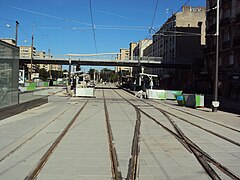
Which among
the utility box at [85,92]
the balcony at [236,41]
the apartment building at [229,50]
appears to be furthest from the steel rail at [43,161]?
the balcony at [236,41]

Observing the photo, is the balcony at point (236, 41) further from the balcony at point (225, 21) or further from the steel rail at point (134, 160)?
the steel rail at point (134, 160)

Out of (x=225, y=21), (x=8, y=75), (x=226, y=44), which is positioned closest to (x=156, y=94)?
(x=226, y=44)

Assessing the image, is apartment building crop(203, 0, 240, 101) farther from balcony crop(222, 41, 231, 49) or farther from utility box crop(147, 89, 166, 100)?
utility box crop(147, 89, 166, 100)

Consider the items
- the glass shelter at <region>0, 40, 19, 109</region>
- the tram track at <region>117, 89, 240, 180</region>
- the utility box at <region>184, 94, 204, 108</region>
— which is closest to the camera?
the tram track at <region>117, 89, 240, 180</region>

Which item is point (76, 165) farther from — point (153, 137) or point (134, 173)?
point (153, 137)

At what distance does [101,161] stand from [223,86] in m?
39.6

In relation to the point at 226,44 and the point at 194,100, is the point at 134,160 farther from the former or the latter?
the point at 226,44

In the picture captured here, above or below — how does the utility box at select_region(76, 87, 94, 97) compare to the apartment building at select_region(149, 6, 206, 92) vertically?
below

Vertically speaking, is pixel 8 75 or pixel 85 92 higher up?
pixel 8 75

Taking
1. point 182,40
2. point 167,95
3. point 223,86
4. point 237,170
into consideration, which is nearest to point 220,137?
point 237,170

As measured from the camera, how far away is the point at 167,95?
121 feet

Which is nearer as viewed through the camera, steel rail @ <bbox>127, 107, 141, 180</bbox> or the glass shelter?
steel rail @ <bbox>127, 107, 141, 180</bbox>

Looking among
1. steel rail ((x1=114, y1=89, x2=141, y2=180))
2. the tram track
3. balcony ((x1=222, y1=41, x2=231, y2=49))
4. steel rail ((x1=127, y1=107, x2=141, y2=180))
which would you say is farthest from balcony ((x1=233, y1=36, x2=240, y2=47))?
steel rail ((x1=127, y1=107, x2=141, y2=180))

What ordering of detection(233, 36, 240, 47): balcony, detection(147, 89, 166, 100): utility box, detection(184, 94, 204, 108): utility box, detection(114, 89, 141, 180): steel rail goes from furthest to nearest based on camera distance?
detection(233, 36, 240, 47): balcony, detection(147, 89, 166, 100): utility box, detection(184, 94, 204, 108): utility box, detection(114, 89, 141, 180): steel rail
